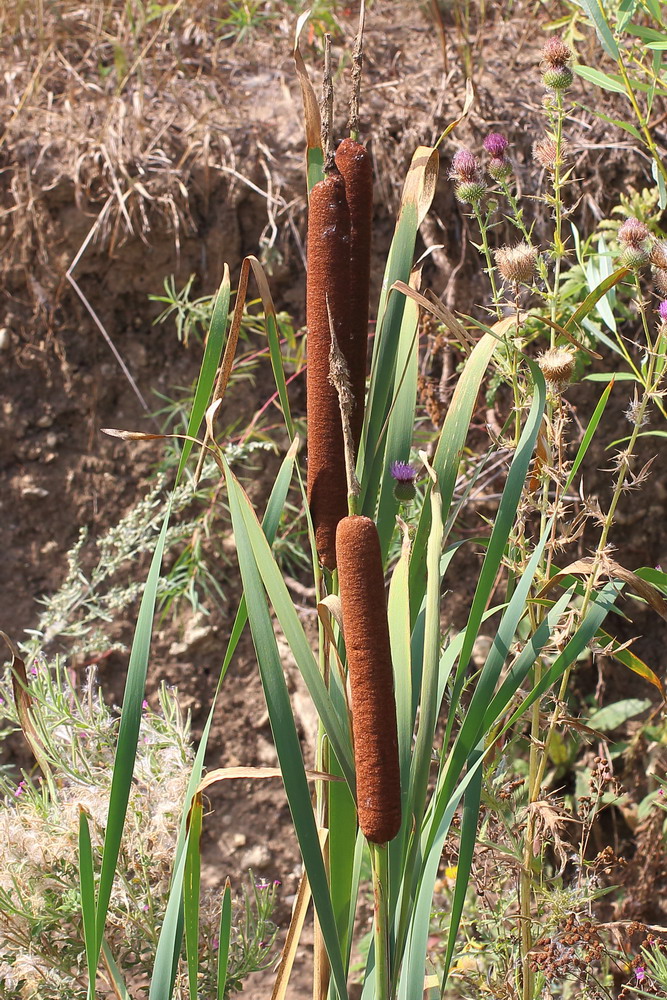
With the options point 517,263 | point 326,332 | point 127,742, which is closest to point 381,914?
point 127,742

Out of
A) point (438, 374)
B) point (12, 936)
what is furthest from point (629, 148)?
point (12, 936)

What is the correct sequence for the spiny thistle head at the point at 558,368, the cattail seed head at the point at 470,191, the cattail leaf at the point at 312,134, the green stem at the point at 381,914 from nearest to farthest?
the green stem at the point at 381,914
the cattail leaf at the point at 312,134
the spiny thistle head at the point at 558,368
the cattail seed head at the point at 470,191

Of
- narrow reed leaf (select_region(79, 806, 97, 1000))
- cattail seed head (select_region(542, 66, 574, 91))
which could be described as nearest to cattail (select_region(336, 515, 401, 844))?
narrow reed leaf (select_region(79, 806, 97, 1000))

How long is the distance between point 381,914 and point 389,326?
0.64 meters

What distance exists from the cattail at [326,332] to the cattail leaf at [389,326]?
0.06 metres

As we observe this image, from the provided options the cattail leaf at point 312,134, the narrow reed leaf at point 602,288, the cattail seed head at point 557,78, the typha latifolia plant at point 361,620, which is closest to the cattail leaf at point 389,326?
the typha latifolia plant at point 361,620

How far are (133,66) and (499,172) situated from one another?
1.58 m

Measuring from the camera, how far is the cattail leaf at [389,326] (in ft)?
3.41

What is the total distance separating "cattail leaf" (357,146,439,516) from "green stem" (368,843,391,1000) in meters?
0.37

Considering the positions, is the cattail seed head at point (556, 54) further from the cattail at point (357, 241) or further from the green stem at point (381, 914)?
the green stem at point (381, 914)

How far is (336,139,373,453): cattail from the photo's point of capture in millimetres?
969

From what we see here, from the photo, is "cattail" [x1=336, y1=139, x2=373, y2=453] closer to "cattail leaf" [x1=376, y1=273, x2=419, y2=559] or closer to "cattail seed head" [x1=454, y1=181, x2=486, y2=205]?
"cattail leaf" [x1=376, y1=273, x2=419, y2=559]

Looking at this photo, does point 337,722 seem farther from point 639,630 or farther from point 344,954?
point 639,630

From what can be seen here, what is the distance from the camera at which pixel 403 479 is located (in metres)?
1.02
